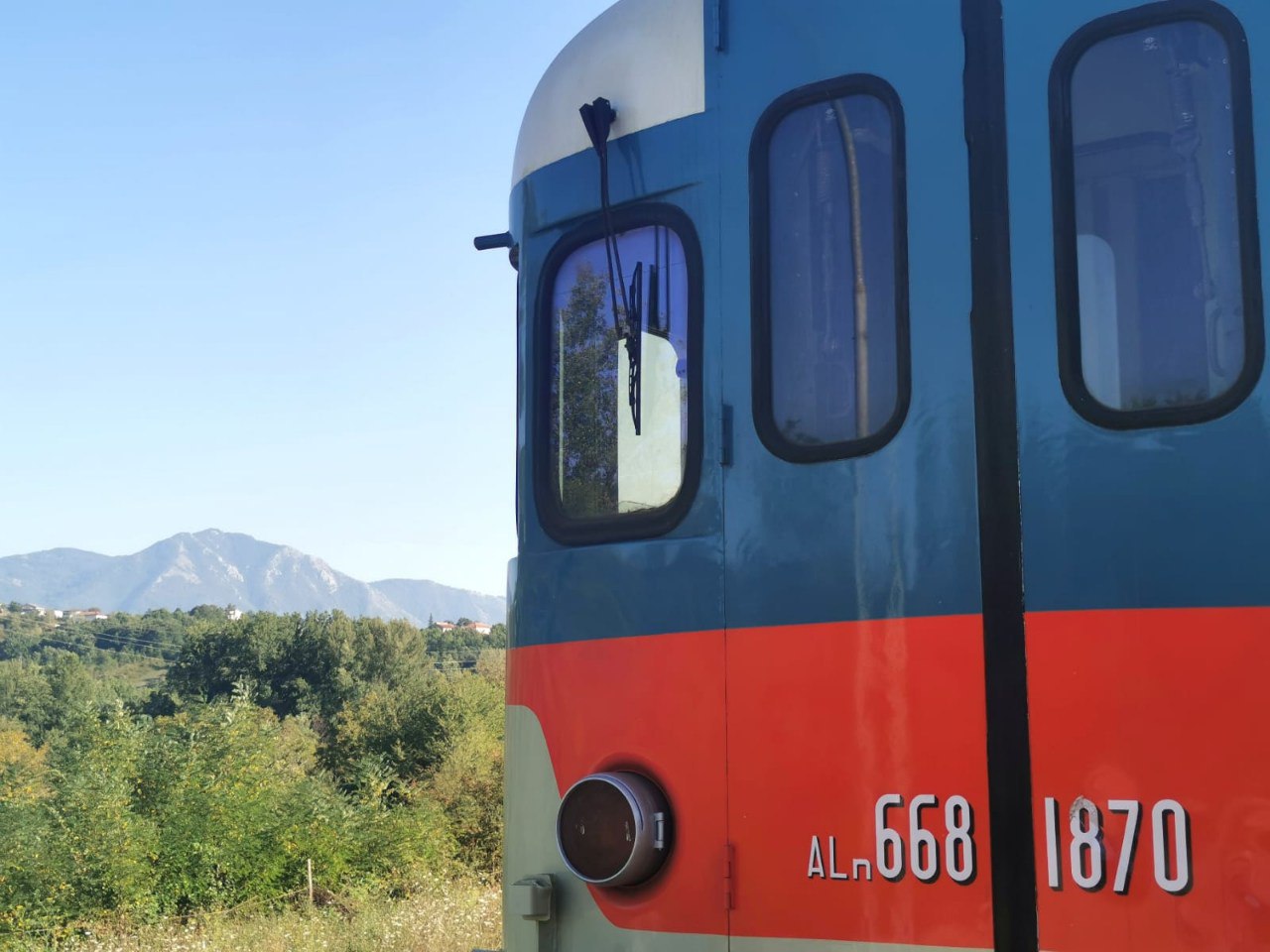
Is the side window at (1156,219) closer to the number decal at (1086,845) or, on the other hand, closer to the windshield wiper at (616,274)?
the number decal at (1086,845)

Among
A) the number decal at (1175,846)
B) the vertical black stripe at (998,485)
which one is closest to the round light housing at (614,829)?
the vertical black stripe at (998,485)

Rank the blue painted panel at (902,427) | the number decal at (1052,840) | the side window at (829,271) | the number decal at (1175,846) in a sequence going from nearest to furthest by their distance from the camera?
the number decal at (1175,846), the number decal at (1052,840), the blue painted panel at (902,427), the side window at (829,271)

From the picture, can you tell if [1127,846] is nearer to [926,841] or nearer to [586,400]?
[926,841]

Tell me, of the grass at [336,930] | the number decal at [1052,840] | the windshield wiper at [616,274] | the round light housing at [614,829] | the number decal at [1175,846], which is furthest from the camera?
the grass at [336,930]

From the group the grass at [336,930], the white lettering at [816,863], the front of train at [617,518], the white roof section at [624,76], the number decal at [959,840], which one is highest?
the white roof section at [624,76]

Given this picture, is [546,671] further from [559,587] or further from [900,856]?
[900,856]

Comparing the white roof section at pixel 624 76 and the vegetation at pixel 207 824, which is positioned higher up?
the white roof section at pixel 624 76

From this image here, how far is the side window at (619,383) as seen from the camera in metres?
3.09

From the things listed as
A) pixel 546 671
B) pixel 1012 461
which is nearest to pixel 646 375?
pixel 546 671

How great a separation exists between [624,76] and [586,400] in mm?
829

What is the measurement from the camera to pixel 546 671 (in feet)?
10.6

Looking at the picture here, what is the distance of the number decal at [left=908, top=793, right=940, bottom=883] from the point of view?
2.49m

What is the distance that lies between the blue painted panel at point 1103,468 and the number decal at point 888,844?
481mm

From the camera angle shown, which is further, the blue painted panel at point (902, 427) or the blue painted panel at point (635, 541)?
the blue painted panel at point (635, 541)
